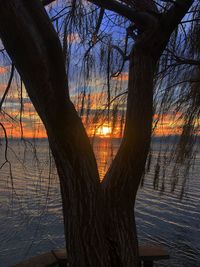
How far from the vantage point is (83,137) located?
1.95m

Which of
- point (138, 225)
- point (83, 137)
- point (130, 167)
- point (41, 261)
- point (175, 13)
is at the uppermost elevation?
point (175, 13)

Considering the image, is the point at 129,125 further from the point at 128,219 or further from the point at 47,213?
the point at 47,213

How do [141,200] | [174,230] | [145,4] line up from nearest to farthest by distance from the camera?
1. [145,4]
2. [174,230]
3. [141,200]

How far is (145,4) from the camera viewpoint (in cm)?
242

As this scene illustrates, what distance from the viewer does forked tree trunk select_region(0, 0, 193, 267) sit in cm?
177

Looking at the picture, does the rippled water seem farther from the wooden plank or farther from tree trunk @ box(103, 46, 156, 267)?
tree trunk @ box(103, 46, 156, 267)

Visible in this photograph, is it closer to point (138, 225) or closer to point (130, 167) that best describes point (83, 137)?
point (130, 167)

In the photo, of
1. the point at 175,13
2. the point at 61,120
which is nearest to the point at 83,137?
the point at 61,120

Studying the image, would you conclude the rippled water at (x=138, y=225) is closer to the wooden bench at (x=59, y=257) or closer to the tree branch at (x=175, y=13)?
the wooden bench at (x=59, y=257)

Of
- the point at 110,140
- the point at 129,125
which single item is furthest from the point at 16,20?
the point at 110,140

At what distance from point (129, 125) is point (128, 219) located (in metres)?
0.52

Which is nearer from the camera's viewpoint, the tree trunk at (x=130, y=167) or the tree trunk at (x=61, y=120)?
the tree trunk at (x=61, y=120)

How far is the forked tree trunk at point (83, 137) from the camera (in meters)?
1.77

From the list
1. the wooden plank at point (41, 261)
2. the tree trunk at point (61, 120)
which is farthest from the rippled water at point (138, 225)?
the tree trunk at point (61, 120)
